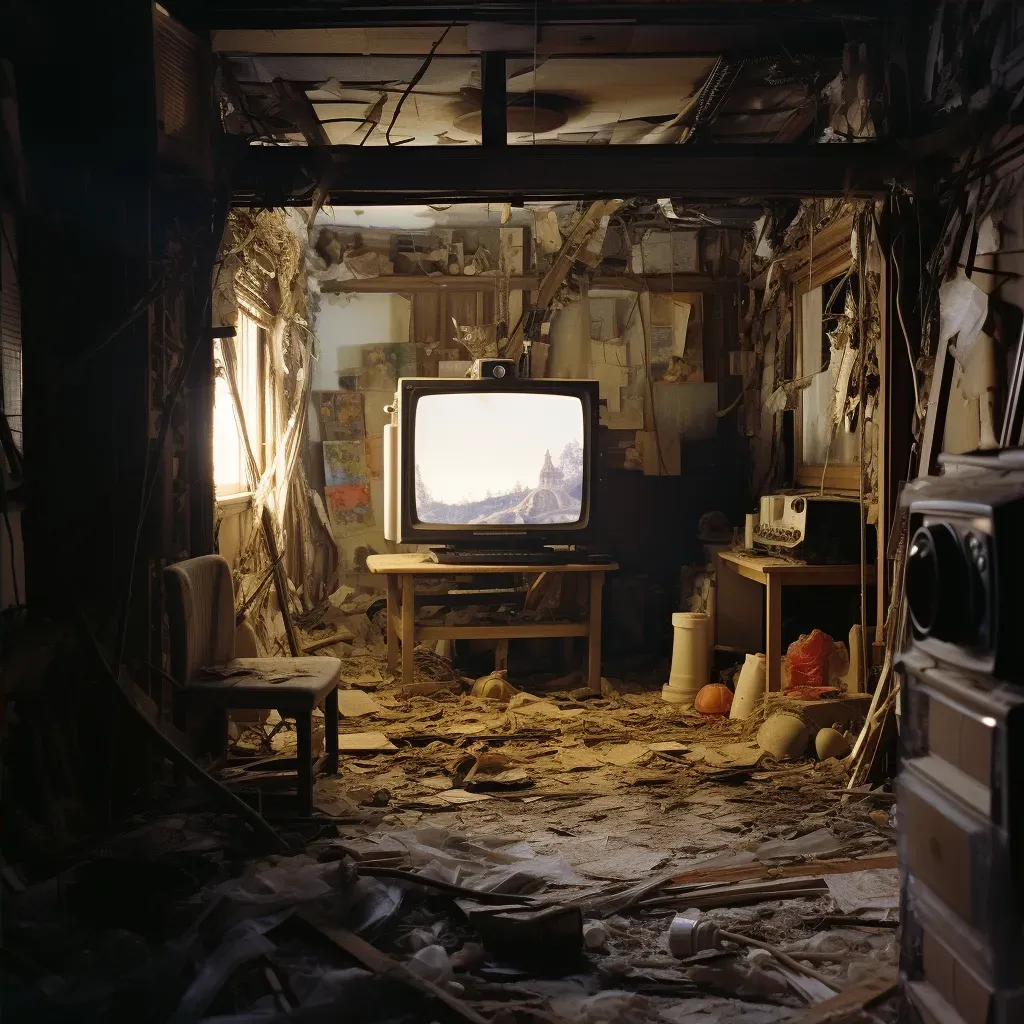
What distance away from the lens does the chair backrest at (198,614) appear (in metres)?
3.22

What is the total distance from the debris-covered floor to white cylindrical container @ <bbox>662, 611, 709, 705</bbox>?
3.26ft

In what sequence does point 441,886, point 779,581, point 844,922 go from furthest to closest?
point 779,581 → point 441,886 → point 844,922

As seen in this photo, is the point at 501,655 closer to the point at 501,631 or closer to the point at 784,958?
the point at 501,631

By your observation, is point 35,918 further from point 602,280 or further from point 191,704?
point 602,280

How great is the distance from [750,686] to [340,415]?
323cm

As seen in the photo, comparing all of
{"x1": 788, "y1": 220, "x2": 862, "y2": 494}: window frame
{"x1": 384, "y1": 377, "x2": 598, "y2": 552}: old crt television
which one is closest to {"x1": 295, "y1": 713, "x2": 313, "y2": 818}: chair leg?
{"x1": 384, "y1": 377, "x2": 598, "y2": 552}: old crt television

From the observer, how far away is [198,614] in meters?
3.38

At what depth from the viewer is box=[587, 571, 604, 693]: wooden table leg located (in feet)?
16.8

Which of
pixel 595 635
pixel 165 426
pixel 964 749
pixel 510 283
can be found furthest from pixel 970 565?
pixel 510 283

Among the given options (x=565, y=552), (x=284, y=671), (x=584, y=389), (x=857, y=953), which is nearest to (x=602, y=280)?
(x=584, y=389)

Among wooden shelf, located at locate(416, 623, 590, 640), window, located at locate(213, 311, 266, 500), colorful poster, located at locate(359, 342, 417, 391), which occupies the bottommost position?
wooden shelf, located at locate(416, 623, 590, 640)

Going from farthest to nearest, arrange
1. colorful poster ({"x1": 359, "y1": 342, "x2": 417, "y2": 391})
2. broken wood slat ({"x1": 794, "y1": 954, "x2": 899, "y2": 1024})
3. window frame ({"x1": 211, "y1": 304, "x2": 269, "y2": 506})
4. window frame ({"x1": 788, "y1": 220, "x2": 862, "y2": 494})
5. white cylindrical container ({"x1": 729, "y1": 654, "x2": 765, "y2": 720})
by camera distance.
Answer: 1. colorful poster ({"x1": 359, "y1": 342, "x2": 417, "y2": 391})
2. window frame ({"x1": 211, "y1": 304, "x2": 269, "y2": 506})
3. window frame ({"x1": 788, "y1": 220, "x2": 862, "y2": 494})
4. white cylindrical container ({"x1": 729, "y1": 654, "x2": 765, "y2": 720})
5. broken wood slat ({"x1": 794, "y1": 954, "x2": 899, "y2": 1024})

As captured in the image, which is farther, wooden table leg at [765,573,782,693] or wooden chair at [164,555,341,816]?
wooden table leg at [765,573,782,693]

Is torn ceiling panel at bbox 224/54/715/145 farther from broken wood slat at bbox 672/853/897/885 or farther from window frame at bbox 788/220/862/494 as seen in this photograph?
broken wood slat at bbox 672/853/897/885
